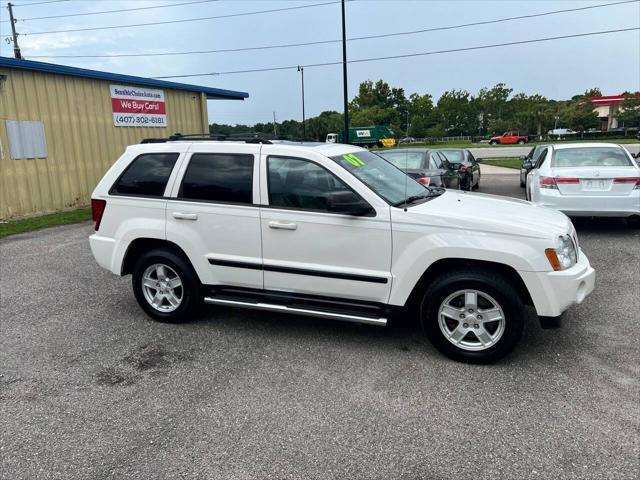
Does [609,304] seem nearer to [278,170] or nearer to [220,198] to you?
[278,170]

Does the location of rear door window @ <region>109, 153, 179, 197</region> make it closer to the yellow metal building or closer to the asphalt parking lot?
the asphalt parking lot

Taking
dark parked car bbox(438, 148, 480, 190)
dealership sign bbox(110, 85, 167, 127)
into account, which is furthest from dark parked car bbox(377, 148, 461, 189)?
dealership sign bbox(110, 85, 167, 127)

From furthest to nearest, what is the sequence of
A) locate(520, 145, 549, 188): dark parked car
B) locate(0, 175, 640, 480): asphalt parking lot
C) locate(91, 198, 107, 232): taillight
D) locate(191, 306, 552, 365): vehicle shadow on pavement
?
locate(520, 145, 549, 188): dark parked car < locate(91, 198, 107, 232): taillight < locate(191, 306, 552, 365): vehicle shadow on pavement < locate(0, 175, 640, 480): asphalt parking lot

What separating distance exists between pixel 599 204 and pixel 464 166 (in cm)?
644

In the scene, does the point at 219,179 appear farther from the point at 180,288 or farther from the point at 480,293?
the point at 480,293

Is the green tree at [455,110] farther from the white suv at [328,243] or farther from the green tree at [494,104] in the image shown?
the white suv at [328,243]

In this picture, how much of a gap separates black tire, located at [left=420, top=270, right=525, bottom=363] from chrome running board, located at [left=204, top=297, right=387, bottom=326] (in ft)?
1.30

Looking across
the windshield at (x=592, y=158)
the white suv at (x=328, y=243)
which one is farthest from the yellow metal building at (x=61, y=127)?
the windshield at (x=592, y=158)

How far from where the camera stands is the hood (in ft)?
13.0

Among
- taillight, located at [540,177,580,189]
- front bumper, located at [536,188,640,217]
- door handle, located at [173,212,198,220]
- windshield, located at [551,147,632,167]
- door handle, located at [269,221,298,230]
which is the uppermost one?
windshield, located at [551,147,632,167]

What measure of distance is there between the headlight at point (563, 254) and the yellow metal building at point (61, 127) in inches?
475

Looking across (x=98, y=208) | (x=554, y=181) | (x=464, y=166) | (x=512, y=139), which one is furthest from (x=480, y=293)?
(x=512, y=139)

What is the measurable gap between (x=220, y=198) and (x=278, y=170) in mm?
628

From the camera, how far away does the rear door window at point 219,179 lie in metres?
4.71
